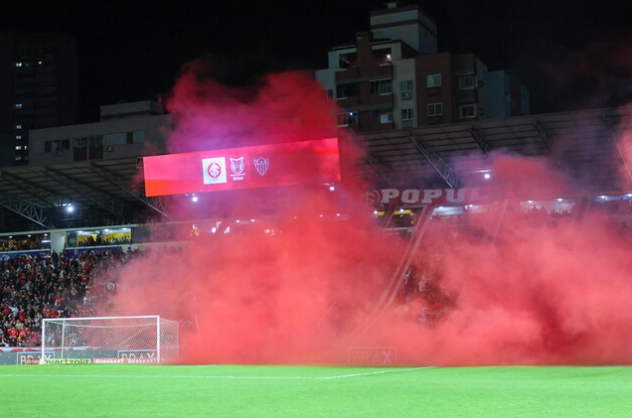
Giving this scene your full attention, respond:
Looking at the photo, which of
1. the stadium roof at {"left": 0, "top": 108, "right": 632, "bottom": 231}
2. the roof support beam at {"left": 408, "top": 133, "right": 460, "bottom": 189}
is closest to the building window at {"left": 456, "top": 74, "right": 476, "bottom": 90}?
the stadium roof at {"left": 0, "top": 108, "right": 632, "bottom": 231}

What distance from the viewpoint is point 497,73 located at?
7675cm

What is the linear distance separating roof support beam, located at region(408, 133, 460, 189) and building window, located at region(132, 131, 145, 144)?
36.3 meters

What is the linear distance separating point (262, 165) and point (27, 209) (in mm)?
17288

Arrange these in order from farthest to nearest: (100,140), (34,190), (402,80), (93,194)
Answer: (402,80) < (100,140) < (34,190) < (93,194)

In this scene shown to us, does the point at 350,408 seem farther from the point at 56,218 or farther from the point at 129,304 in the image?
the point at 56,218

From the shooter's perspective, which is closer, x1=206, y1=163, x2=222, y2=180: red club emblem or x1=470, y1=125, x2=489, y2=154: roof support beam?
x1=470, y1=125, x2=489, y2=154: roof support beam

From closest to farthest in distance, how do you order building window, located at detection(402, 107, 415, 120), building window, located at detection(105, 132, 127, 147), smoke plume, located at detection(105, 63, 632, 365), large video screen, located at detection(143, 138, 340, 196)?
smoke plume, located at detection(105, 63, 632, 365) → large video screen, located at detection(143, 138, 340, 196) → building window, located at detection(105, 132, 127, 147) → building window, located at detection(402, 107, 415, 120)

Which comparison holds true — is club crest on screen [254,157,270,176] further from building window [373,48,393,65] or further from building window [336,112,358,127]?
building window [373,48,393,65]

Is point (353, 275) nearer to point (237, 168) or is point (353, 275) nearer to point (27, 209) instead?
point (237, 168)

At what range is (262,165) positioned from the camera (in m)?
39.5

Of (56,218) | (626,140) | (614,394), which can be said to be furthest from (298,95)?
(614,394)

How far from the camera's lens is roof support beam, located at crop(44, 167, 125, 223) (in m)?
44.0

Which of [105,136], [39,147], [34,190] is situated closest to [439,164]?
[34,190]

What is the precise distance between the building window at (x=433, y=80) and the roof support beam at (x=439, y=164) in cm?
3290
